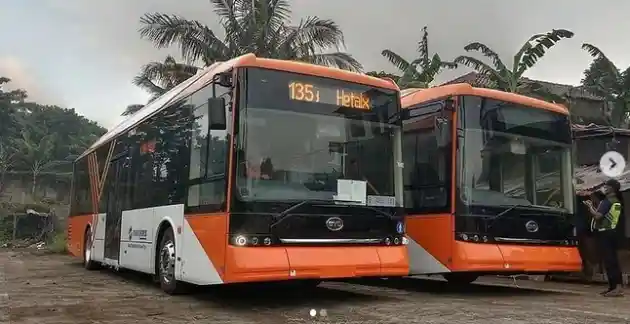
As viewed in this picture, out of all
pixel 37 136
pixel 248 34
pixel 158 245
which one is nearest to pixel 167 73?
pixel 248 34

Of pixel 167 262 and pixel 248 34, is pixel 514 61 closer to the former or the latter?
pixel 248 34

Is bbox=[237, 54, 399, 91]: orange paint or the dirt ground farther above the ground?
bbox=[237, 54, 399, 91]: orange paint

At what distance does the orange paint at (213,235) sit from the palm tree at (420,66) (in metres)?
13.5

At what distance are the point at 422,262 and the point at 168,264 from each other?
11.7 feet

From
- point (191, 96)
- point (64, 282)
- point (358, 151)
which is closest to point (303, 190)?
point (358, 151)

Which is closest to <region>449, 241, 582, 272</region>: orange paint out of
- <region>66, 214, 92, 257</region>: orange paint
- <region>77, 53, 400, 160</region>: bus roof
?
<region>77, 53, 400, 160</region>: bus roof

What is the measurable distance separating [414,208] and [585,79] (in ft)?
90.3

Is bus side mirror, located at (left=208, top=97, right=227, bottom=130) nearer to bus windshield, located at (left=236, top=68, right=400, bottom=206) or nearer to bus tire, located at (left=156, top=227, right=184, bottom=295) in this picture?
bus windshield, located at (left=236, top=68, right=400, bottom=206)

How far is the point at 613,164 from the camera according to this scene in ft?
39.3

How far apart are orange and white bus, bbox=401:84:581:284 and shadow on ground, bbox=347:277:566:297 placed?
72 centimetres

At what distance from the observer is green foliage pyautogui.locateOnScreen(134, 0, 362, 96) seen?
66.3 feet

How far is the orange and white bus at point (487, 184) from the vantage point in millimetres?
8664

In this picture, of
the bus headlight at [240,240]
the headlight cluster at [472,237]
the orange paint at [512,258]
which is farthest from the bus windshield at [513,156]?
the bus headlight at [240,240]

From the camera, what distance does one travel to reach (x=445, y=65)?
68.1 ft
